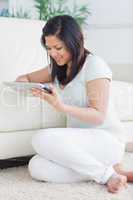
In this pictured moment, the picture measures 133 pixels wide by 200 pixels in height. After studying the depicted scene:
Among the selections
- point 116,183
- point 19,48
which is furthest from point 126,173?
point 19,48

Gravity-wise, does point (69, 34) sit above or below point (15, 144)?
above

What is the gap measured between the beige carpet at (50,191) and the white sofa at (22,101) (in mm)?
182

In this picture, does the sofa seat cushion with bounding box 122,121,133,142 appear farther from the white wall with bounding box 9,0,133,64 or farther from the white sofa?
the white wall with bounding box 9,0,133,64

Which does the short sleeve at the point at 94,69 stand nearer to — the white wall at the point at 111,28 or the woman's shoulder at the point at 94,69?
the woman's shoulder at the point at 94,69

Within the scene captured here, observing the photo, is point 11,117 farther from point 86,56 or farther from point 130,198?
point 130,198

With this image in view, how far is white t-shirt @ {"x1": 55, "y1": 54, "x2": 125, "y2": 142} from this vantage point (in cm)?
156

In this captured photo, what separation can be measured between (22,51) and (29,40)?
115 millimetres

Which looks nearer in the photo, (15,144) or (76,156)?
(76,156)

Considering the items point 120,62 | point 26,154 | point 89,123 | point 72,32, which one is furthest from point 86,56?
point 120,62

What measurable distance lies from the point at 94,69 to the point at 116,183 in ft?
1.53

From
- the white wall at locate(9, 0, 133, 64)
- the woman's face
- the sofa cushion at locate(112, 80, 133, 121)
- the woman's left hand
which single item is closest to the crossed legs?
the woman's left hand

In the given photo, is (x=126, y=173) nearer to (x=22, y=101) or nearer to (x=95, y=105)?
(x=95, y=105)

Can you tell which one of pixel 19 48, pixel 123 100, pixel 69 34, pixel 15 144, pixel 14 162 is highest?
pixel 69 34

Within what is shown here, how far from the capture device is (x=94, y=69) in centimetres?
155
